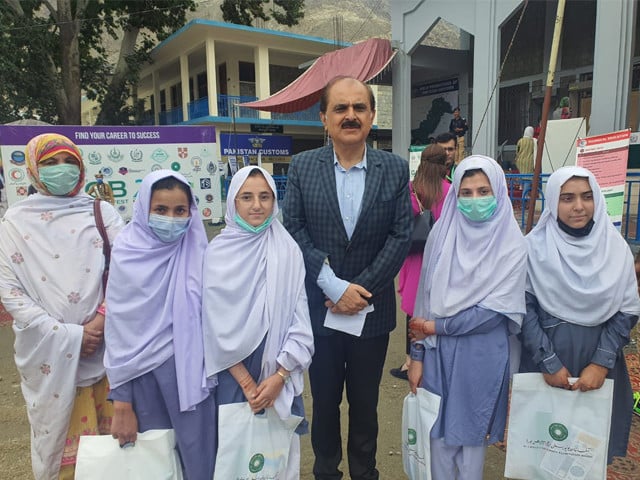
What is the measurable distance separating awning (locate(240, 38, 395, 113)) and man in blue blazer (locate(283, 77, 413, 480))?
7099mm

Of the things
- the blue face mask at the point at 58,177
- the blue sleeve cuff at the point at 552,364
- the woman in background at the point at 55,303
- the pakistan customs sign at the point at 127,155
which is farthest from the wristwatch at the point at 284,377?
the pakistan customs sign at the point at 127,155

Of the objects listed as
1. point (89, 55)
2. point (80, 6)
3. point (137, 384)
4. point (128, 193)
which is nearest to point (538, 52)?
point (128, 193)

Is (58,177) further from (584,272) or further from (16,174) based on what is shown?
(16,174)

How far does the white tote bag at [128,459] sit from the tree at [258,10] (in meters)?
20.7

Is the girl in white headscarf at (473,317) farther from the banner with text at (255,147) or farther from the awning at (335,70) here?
the banner with text at (255,147)

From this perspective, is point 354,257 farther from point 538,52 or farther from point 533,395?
point 538,52

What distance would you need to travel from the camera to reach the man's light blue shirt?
6.27ft

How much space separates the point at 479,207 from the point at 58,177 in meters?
1.77

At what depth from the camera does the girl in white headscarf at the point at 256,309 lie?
173 cm

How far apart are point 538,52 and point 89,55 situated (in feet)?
55.0

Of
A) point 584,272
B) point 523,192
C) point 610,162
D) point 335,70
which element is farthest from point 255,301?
point 335,70

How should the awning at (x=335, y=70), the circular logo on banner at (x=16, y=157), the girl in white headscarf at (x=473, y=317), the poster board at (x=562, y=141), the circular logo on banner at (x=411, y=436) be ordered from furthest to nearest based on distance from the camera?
the awning at (x=335, y=70) < the poster board at (x=562, y=141) < the circular logo on banner at (x=16, y=157) < the circular logo on banner at (x=411, y=436) < the girl in white headscarf at (x=473, y=317)

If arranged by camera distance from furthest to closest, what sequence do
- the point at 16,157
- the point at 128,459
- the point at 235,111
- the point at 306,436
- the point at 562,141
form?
1. the point at 235,111
2. the point at 562,141
3. the point at 16,157
4. the point at 306,436
5. the point at 128,459

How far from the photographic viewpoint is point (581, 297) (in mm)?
1859
